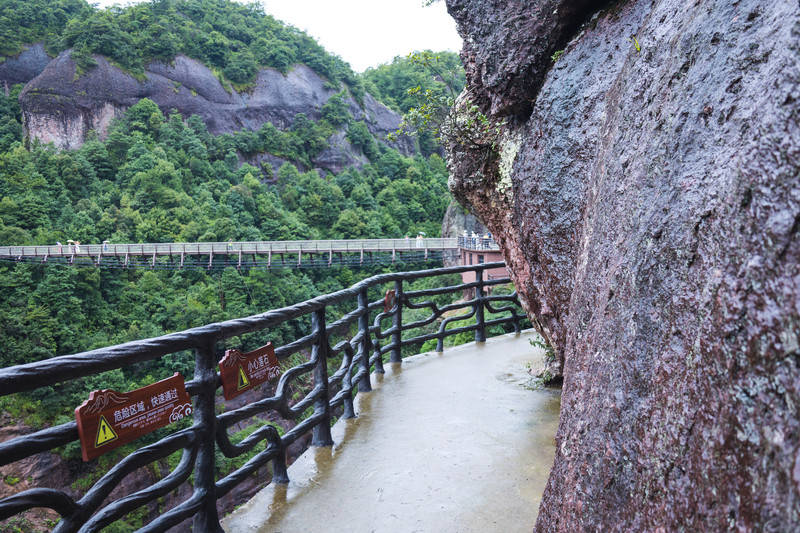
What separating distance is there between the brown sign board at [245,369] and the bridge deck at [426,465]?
2.24 feet

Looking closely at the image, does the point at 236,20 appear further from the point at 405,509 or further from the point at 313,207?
the point at 405,509

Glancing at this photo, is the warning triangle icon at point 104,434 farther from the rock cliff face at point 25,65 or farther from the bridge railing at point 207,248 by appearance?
the rock cliff face at point 25,65

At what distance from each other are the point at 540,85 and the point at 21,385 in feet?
12.0

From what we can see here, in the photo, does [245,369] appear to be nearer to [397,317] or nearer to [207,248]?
[397,317]

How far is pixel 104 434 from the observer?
4.94 feet

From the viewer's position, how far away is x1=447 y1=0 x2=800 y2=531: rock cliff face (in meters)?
0.91

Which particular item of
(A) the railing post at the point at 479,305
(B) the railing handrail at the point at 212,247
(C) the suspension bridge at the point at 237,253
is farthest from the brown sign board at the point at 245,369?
(B) the railing handrail at the point at 212,247

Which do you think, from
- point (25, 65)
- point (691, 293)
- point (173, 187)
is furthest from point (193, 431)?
point (25, 65)

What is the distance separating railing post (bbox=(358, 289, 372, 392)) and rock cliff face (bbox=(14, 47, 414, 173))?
1877 inches

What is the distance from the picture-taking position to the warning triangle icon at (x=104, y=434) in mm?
1486

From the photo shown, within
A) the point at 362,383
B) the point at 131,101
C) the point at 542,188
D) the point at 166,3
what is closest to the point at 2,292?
the point at 131,101

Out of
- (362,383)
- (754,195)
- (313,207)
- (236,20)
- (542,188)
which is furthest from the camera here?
(236,20)

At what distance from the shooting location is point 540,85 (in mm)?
3742

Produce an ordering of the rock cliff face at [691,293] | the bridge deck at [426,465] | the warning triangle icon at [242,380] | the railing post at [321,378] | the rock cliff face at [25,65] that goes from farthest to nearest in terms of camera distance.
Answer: the rock cliff face at [25,65] → the railing post at [321,378] → the bridge deck at [426,465] → the warning triangle icon at [242,380] → the rock cliff face at [691,293]
